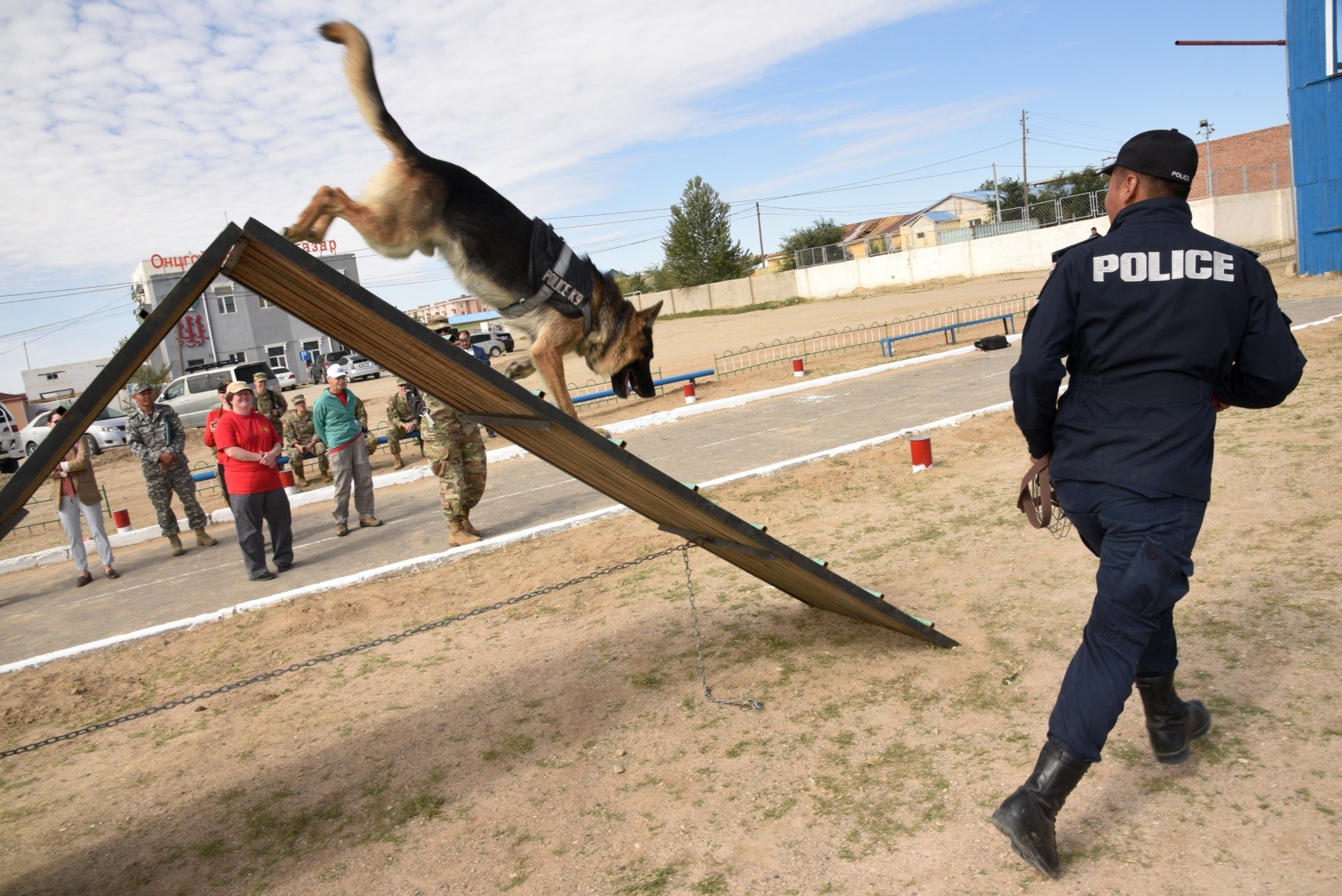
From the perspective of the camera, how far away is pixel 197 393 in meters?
25.6

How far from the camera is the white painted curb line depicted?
669 centimetres

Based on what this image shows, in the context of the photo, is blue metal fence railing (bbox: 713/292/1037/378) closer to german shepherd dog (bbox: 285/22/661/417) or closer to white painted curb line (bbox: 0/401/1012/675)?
white painted curb line (bbox: 0/401/1012/675)

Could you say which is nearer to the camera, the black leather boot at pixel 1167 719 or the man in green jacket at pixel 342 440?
the black leather boot at pixel 1167 719

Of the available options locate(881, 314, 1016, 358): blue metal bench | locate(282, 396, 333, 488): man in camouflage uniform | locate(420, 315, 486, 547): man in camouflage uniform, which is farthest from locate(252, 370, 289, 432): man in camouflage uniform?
locate(881, 314, 1016, 358): blue metal bench

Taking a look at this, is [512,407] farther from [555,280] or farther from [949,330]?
[949,330]

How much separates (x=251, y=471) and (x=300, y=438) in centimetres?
524

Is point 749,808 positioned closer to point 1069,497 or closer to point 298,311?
point 1069,497

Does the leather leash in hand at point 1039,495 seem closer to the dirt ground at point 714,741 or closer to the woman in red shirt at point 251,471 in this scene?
the dirt ground at point 714,741

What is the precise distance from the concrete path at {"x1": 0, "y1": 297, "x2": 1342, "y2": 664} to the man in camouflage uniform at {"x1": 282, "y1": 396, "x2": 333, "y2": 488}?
51.2 inches

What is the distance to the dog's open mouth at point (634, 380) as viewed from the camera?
14.3ft

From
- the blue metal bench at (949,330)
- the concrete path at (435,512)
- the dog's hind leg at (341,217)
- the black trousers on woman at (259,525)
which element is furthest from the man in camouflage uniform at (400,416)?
the blue metal bench at (949,330)

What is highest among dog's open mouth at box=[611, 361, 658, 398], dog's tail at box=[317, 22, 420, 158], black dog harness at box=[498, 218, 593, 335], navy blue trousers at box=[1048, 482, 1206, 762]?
dog's tail at box=[317, 22, 420, 158]

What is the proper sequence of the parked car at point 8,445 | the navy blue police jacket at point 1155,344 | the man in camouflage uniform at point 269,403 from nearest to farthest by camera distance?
the navy blue police jacket at point 1155,344, the man in camouflage uniform at point 269,403, the parked car at point 8,445

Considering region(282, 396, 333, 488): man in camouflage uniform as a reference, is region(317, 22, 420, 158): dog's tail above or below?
above
